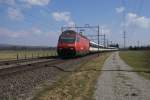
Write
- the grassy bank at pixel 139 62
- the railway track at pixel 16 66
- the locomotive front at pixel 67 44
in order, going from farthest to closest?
the locomotive front at pixel 67 44 → the grassy bank at pixel 139 62 → the railway track at pixel 16 66

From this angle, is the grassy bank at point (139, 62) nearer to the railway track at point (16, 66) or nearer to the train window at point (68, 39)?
the train window at point (68, 39)

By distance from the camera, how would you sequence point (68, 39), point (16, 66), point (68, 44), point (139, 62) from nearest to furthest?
point (16, 66) < point (139, 62) < point (68, 44) < point (68, 39)

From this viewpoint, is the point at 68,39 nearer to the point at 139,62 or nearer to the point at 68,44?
the point at 68,44

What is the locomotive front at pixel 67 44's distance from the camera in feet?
157

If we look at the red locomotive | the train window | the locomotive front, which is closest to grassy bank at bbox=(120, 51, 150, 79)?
the red locomotive

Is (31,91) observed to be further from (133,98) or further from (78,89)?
(133,98)

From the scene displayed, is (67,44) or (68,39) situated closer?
(67,44)

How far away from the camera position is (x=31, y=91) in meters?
14.0

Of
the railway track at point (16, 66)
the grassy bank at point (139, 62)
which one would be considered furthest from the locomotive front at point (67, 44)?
the railway track at point (16, 66)

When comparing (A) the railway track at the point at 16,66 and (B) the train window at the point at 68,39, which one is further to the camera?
(B) the train window at the point at 68,39

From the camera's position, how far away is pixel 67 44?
48094mm

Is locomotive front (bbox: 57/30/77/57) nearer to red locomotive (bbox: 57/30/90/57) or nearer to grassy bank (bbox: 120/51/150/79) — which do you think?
Answer: red locomotive (bbox: 57/30/90/57)

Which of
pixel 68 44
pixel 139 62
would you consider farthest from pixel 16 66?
pixel 68 44

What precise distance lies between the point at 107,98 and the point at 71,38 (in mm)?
37298
